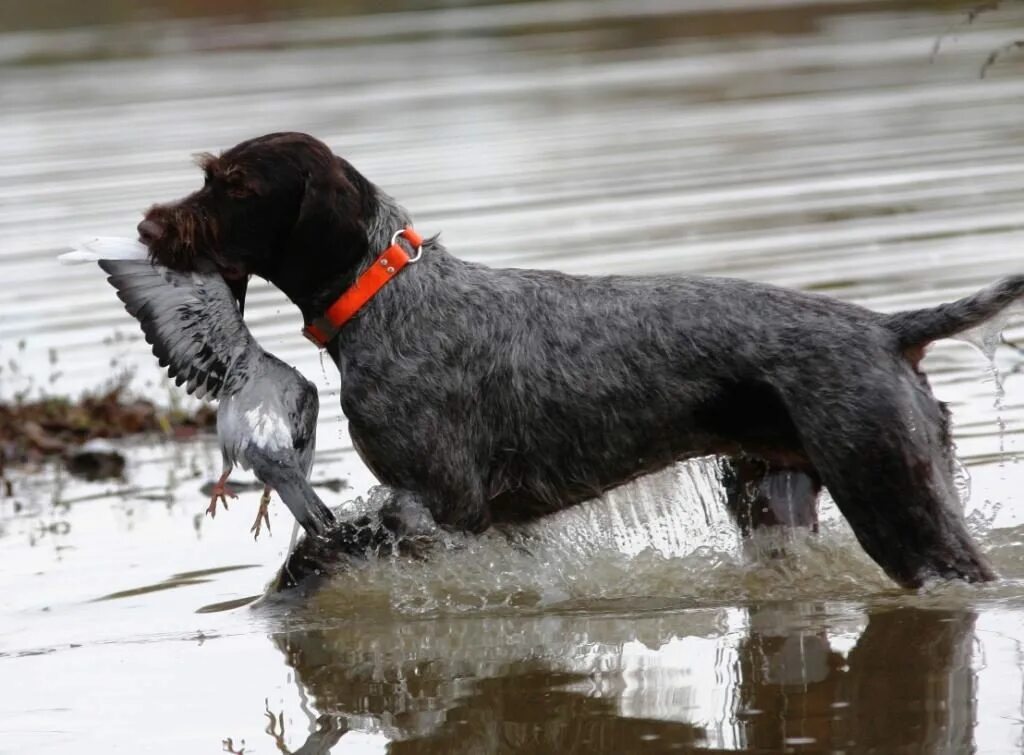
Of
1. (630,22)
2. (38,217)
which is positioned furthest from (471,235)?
(630,22)

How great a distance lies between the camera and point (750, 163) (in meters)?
14.5

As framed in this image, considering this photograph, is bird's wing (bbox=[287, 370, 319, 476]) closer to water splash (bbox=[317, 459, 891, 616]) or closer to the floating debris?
water splash (bbox=[317, 459, 891, 616])

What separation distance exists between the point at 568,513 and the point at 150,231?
5.61ft

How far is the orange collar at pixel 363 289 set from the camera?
592 cm

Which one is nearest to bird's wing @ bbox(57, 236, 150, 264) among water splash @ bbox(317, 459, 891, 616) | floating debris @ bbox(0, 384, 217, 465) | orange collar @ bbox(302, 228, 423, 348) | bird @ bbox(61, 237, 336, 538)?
bird @ bbox(61, 237, 336, 538)

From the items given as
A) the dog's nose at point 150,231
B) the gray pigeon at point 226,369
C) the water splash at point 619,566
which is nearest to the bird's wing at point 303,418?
the gray pigeon at point 226,369

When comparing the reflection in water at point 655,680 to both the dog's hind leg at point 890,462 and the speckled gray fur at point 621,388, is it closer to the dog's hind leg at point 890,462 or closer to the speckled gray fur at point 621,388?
A: the dog's hind leg at point 890,462

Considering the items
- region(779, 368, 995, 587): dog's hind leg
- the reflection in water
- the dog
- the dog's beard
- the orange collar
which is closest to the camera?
the reflection in water

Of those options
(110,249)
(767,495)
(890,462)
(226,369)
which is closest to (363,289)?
(226,369)

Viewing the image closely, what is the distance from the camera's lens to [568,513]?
251 inches

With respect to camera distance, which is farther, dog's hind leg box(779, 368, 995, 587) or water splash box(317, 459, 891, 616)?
water splash box(317, 459, 891, 616)

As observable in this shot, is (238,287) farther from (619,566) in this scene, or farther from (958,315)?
(958,315)

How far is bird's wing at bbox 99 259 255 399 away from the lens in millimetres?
5754

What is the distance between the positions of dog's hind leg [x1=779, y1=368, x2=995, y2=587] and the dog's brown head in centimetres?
147
